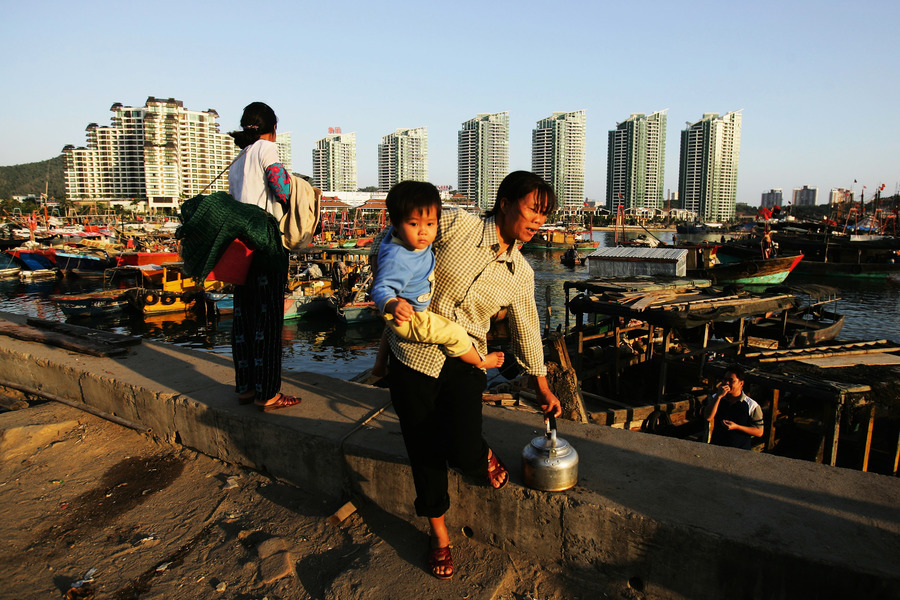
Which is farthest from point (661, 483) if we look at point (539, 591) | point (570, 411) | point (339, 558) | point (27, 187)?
point (27, 187)

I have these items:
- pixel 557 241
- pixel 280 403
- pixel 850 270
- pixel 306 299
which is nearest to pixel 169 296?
pixel 306 299

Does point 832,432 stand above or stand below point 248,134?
below

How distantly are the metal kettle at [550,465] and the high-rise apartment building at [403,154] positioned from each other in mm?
126179

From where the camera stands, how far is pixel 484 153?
404 feet

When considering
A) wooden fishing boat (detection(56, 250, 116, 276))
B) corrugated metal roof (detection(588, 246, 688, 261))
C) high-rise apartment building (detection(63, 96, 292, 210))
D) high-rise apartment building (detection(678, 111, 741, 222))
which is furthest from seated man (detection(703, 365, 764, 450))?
high-rise apartment building (detection(678, 111, 741, 222))

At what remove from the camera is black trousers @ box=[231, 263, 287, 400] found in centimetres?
303

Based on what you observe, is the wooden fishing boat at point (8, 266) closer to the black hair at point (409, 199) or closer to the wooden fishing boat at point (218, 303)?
the wooden fishing boat at point (218, 303)

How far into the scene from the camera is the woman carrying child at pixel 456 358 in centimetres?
205

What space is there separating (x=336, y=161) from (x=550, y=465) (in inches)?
5094

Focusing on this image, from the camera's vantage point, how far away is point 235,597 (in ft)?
6.97

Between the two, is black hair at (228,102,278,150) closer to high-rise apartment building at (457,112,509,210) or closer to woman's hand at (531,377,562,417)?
woman's hand at (531,377,562,417)

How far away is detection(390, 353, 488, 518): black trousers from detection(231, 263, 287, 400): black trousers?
1.23m

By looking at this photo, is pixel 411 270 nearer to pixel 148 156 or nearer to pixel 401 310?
pixel 401 310

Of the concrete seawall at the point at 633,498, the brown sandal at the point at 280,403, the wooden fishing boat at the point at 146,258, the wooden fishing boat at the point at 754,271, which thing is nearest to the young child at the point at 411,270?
the concrete seawall at the point at 633,498
